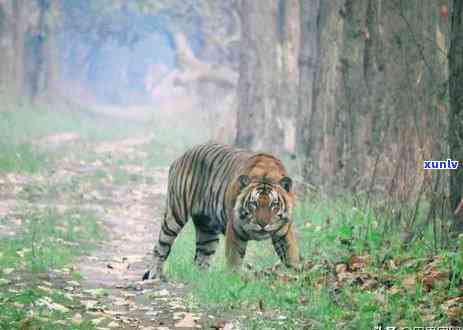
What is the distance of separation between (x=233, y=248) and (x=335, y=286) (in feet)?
4.13

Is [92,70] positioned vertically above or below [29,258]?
above

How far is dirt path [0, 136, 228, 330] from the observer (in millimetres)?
9422

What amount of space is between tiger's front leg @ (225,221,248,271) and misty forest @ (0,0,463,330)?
12cm

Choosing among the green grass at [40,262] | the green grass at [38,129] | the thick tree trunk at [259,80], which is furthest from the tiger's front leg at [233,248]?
the thick tree trunk at [259,80]

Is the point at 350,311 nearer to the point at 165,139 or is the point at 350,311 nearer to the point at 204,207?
the point at 204,207

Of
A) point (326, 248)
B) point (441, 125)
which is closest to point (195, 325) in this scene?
point (326, 248)

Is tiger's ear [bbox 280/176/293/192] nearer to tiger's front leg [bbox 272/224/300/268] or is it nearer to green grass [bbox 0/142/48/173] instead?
tiger's front leg [bbox 272/224/300/268]

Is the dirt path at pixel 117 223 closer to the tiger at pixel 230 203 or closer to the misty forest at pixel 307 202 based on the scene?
A: the misty forest at pixel 307 202

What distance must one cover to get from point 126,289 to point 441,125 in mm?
4337

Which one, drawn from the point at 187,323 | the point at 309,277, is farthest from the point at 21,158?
the point at 187,323

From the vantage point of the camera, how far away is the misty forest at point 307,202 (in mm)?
9078

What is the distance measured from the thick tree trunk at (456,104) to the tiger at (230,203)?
161 cm

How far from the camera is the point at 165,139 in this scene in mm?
36781

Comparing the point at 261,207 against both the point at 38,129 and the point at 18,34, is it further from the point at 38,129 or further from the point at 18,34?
the point at 18,34
